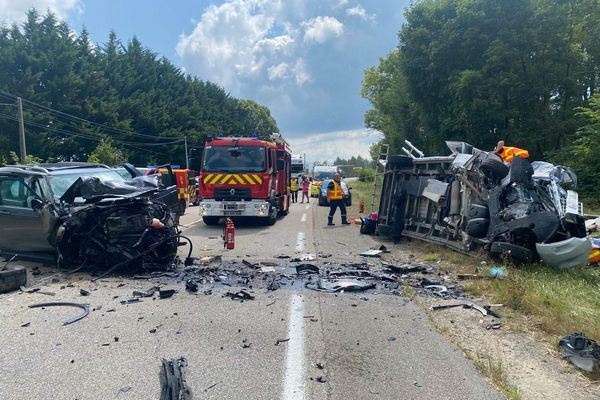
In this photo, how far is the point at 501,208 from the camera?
8.55 metres

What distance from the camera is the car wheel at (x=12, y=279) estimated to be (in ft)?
22.4

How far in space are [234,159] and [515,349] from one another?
11.9 meters

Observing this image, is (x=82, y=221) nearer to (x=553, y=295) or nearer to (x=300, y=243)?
(x=300, y=243)

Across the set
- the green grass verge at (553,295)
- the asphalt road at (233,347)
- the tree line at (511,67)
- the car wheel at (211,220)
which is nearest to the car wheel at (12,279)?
the asphalt road at (233,347)

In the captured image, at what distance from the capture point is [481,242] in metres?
8.95

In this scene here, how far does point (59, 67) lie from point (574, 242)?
1532 inches

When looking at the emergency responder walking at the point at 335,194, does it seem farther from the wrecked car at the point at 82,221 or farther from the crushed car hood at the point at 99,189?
the wrecked car at the point at 82,221

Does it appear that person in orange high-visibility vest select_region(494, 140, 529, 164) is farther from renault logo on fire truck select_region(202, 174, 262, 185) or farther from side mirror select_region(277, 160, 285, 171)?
side mirror select_region(277, 160, 285, 171)

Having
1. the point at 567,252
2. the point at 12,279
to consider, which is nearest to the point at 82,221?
the point at 12,279

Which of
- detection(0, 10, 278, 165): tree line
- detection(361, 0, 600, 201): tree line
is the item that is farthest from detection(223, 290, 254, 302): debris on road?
detection(0, 10, 278, 165): tree line

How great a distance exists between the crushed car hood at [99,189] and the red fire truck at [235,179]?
6.35 meters

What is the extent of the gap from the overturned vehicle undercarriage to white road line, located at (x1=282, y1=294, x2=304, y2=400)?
3056 mm

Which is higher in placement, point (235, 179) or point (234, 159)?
point (234, 159)

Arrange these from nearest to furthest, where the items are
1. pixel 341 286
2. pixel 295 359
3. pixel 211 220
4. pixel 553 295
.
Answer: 1. pixel 295 359
2. pixel 553 295
3. pixel 341 286
4. pixel 211 220
